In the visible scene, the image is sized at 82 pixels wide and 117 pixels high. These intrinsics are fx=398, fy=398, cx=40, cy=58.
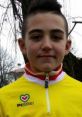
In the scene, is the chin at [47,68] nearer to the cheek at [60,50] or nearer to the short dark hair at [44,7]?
the cheek at [60,50]

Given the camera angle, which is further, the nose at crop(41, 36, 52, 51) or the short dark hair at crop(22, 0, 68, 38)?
the short dark hair at crop(22, 0, 68, 38)

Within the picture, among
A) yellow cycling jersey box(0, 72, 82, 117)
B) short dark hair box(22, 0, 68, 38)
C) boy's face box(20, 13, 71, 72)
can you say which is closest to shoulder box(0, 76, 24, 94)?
yellow cycling jersey box(0, 72, 82, 117)

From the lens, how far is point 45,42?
91.4 inches

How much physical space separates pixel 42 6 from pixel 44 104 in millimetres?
623

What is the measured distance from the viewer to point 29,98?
95.8 inches

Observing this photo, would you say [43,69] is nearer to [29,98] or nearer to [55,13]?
[29,98]

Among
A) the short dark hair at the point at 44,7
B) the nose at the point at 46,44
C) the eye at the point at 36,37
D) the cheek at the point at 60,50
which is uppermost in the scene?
the short dark hair at the point at 44,7

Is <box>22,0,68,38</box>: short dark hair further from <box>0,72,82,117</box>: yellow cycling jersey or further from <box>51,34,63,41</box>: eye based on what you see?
<box>0,72,82,117</box>: yellow cycling jersey

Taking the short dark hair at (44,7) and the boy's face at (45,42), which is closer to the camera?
the boy's face at (45,42)

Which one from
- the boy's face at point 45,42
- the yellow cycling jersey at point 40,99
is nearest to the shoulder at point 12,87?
the yellow cycling jersey at point 40,99

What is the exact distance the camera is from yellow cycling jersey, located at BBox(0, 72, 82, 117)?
7.77ft

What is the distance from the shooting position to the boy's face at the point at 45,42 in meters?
2.34

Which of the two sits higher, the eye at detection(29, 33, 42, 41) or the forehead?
the forehead

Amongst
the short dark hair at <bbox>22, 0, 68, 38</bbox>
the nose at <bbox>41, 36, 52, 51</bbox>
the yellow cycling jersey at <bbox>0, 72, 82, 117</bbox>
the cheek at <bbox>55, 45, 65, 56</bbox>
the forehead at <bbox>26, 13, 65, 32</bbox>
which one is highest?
the short dark hair at <bbox>22, 0, 68, 38</bbox>
